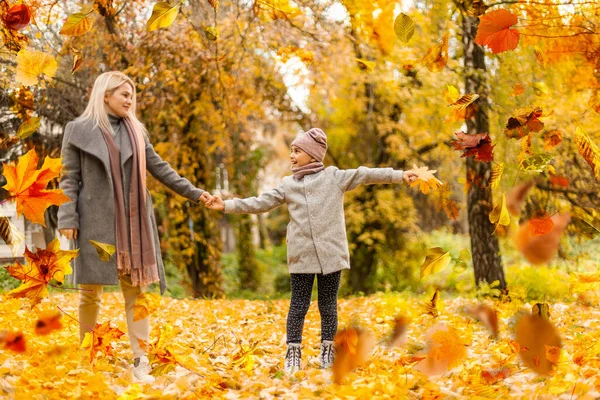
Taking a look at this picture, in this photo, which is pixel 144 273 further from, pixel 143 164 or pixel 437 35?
pixel 437 35

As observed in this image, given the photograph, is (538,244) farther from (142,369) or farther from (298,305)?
(142,369)

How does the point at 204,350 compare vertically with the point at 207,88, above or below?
below

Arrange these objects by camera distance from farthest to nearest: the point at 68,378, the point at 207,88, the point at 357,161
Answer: the point at 357,161 < the point at 207,88 < the point at 68,378

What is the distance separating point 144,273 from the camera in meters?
3.47

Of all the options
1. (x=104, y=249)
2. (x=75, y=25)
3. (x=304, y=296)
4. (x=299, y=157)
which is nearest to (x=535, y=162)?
(x=299, y=157)

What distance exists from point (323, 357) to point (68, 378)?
1.38 metres

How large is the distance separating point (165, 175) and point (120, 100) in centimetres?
52

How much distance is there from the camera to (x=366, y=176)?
11.6 ft

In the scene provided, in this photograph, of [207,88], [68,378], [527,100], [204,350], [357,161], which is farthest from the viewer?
[357,161]

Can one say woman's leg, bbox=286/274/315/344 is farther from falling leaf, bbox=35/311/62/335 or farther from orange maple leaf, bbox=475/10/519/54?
orange maple leaf, bbox=475/10/519/54

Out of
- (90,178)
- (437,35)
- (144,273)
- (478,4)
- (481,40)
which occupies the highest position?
(437,35)

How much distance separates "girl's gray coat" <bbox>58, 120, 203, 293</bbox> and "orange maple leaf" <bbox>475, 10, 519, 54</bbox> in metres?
1.99

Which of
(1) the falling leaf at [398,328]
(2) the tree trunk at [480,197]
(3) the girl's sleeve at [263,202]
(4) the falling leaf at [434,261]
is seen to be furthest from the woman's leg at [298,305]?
(2) the tree trunk at [480,197]

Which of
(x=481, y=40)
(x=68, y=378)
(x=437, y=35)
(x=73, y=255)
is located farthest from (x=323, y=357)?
(x=437, y=35)
